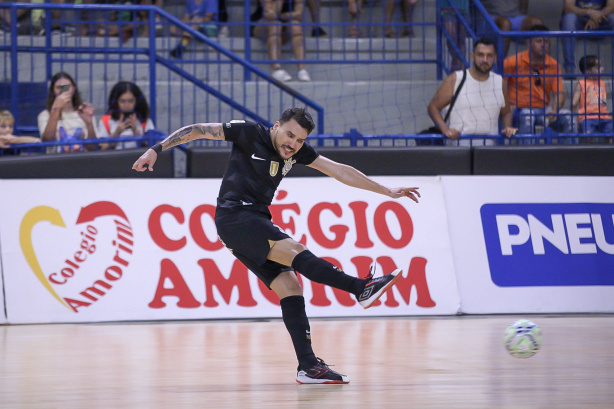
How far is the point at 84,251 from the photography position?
906 centimetres

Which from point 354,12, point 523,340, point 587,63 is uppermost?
point 354,12

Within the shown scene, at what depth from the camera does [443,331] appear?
8.14m

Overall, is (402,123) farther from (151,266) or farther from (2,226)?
(2,226)

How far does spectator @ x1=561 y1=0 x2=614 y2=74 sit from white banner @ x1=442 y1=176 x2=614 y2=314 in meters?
3.32

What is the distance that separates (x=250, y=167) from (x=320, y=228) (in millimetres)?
3525

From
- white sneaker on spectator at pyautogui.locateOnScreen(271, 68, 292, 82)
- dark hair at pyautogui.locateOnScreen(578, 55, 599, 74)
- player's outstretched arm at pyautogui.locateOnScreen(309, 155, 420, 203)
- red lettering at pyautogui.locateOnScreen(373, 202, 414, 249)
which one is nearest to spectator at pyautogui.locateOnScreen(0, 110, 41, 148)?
white sneaker on spectator at pyautogui.locateOnScreen(271, 68, 292, 82)

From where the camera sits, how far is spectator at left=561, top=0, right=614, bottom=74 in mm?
12172

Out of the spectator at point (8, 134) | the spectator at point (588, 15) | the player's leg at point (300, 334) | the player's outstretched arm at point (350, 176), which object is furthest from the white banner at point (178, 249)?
the spectator at point (588, 15)

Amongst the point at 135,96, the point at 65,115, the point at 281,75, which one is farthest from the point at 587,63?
the point at 65,115

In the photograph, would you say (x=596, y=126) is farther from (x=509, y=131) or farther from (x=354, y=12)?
(x=354, y=12)

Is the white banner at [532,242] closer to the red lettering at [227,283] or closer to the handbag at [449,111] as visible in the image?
the handbag at [449,111]

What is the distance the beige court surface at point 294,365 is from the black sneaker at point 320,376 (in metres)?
0.11

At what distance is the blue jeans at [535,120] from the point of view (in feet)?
35.1

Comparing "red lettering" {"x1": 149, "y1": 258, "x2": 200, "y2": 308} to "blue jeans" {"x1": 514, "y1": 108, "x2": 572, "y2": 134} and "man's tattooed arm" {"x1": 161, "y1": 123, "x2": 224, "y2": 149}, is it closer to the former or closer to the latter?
"man's tattooed arm" {"x1": 161, "y1": 123, "x2": 224, "y2": 149}
